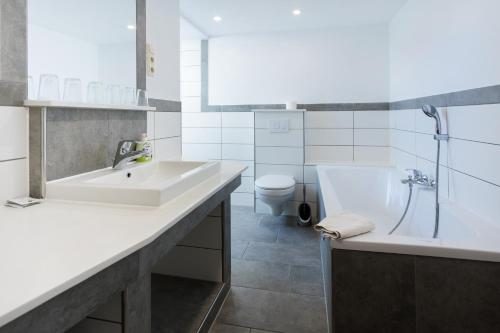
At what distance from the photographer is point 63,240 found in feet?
2.56

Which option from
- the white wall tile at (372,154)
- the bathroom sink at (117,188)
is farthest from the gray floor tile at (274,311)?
the white wall tile at (372,154)

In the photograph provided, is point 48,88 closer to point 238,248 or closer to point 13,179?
point 13,179

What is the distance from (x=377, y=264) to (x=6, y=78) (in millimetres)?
1552

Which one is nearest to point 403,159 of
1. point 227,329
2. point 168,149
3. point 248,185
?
point 248,185

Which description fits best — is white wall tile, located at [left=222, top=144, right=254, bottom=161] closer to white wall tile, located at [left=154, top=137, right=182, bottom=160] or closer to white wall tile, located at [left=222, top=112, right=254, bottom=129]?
white wall tile, located at [left=222, top=112, right=254, bottom=129]

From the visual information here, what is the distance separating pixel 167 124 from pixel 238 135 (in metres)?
1.52

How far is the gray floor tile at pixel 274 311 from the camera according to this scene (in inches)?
66.2

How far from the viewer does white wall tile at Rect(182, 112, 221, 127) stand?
13.0 ft

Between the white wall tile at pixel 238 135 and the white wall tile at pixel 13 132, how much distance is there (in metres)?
2.80

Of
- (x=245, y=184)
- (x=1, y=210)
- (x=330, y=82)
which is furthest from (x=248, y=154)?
(x=1, y=210)

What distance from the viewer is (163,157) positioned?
7.98 feet

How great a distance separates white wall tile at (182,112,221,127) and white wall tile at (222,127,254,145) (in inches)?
6.1

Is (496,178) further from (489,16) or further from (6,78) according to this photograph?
(6,78)

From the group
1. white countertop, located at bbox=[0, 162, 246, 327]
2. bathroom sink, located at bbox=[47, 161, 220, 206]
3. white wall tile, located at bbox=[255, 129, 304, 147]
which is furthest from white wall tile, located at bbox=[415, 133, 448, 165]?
white countertop, located at bbox=[0, 162, 246, 327]
